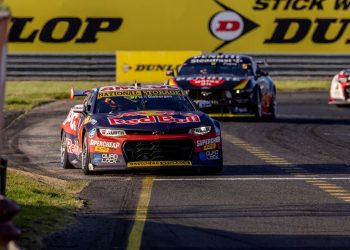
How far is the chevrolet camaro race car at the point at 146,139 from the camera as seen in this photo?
16.7 meters

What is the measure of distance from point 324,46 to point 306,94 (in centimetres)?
336

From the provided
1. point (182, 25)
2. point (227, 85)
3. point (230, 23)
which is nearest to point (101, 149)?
point (227, 85)

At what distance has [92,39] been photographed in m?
41.3

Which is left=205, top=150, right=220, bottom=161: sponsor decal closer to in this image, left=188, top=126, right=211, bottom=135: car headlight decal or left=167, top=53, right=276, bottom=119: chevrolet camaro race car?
left=188, top=126, right=211, bottom=135: car headlight decal

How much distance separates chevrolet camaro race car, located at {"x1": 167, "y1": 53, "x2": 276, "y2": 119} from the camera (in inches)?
1075

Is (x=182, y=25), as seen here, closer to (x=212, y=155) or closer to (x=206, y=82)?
(x=206, y=82)

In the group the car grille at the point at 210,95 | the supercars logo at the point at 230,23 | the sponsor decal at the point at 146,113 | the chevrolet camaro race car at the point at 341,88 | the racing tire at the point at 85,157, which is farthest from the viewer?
the supercars logo at the point at 230,23

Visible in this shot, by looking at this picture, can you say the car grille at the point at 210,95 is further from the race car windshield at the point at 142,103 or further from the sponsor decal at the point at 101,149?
the sponsor decal at the point at 101,149

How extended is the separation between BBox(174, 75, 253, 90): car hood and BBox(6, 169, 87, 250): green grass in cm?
1022

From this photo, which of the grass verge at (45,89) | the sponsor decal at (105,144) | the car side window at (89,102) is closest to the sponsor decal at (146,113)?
the sponsor decal at (105,144)

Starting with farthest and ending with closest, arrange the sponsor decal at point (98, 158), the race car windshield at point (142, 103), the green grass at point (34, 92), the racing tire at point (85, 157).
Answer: the green grass at point (34, 92), the race car windshield at point (142, 103), the racing tire at point (85, 157), the sponsor decal at point (98, 158)

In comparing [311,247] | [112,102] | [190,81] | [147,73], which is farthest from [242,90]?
[311,247]

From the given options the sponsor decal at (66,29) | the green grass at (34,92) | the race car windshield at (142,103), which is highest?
the sponsor decal at (66,29)

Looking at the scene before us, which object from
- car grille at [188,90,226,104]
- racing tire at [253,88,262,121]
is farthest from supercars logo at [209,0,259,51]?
car grille at [188,90,226,104]
